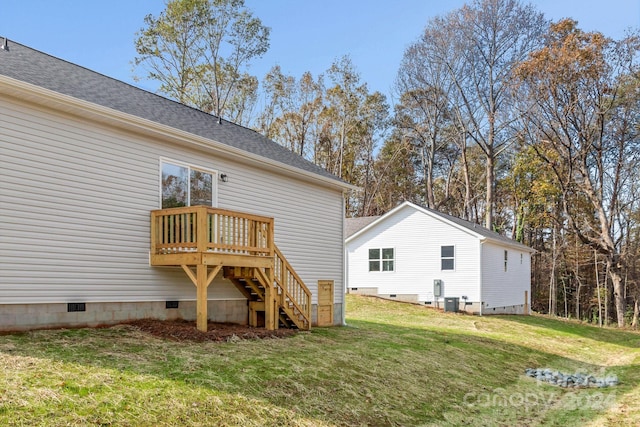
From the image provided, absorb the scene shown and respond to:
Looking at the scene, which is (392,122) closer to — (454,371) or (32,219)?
(454,371)

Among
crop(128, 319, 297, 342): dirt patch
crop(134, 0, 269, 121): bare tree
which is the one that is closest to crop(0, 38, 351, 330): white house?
crop(128, 319, 297, 342): dirt patch

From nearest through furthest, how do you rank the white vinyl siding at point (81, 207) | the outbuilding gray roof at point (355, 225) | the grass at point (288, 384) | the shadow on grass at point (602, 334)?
1. the grass at point (288, 384)
2. the white vinyl siding at point (81, 207)
3. the shadow on grass at point (602, 334)
4. the outbuilding gray roof at point (355, 225)

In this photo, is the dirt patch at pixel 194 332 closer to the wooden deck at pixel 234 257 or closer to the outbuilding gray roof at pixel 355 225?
the wooden deck at pixel 234 257

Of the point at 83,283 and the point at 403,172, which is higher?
the point at 403,172

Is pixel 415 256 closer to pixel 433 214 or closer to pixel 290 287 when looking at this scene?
pixel 433 214

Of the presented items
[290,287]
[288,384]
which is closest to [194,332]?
[288,384]

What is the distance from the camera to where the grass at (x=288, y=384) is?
5.80 metres

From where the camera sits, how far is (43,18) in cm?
1947

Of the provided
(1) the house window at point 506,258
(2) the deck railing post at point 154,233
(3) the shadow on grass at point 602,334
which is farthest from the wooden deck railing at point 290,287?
(1) the house window at point 506,258

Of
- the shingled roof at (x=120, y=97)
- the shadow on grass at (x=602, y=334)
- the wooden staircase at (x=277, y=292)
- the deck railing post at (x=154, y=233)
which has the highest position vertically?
the shingled roof at (x=120, y=97)

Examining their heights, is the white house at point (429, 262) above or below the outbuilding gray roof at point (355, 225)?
below

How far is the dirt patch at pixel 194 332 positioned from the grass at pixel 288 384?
0.33 metres

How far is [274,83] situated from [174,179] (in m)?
26.7

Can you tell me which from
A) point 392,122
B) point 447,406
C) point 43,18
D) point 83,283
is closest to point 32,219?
point 83,283
